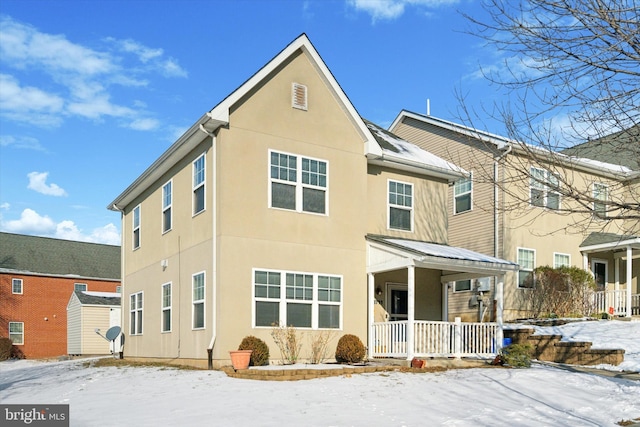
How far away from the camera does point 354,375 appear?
13.4m

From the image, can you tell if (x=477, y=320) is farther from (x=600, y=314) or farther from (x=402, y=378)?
(x=402, y=378)

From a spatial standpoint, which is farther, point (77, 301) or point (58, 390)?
point (77, 301)

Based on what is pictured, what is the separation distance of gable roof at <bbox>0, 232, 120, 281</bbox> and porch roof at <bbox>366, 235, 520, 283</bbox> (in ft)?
95.5

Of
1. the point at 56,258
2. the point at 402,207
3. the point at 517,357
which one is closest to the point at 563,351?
the point at 517,357

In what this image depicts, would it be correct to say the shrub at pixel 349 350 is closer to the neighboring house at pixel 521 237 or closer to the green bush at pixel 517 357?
the green bush at pixel 517 357

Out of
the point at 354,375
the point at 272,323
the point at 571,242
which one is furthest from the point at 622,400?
the point at 571,242

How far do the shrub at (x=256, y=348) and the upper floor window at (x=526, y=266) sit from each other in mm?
11647

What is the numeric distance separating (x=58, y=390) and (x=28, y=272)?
95.1 feet

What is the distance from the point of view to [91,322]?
34188 mm

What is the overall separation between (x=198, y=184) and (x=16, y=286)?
1064 inches

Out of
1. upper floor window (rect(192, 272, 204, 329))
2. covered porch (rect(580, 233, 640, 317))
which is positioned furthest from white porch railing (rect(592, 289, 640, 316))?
upper floor window (rect(192, 272, 204, 329))

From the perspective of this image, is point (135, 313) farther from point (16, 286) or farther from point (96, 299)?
point (16, 286)

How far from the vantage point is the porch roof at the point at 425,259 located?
15.7 meters

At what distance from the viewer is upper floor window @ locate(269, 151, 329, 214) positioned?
52.6ft
